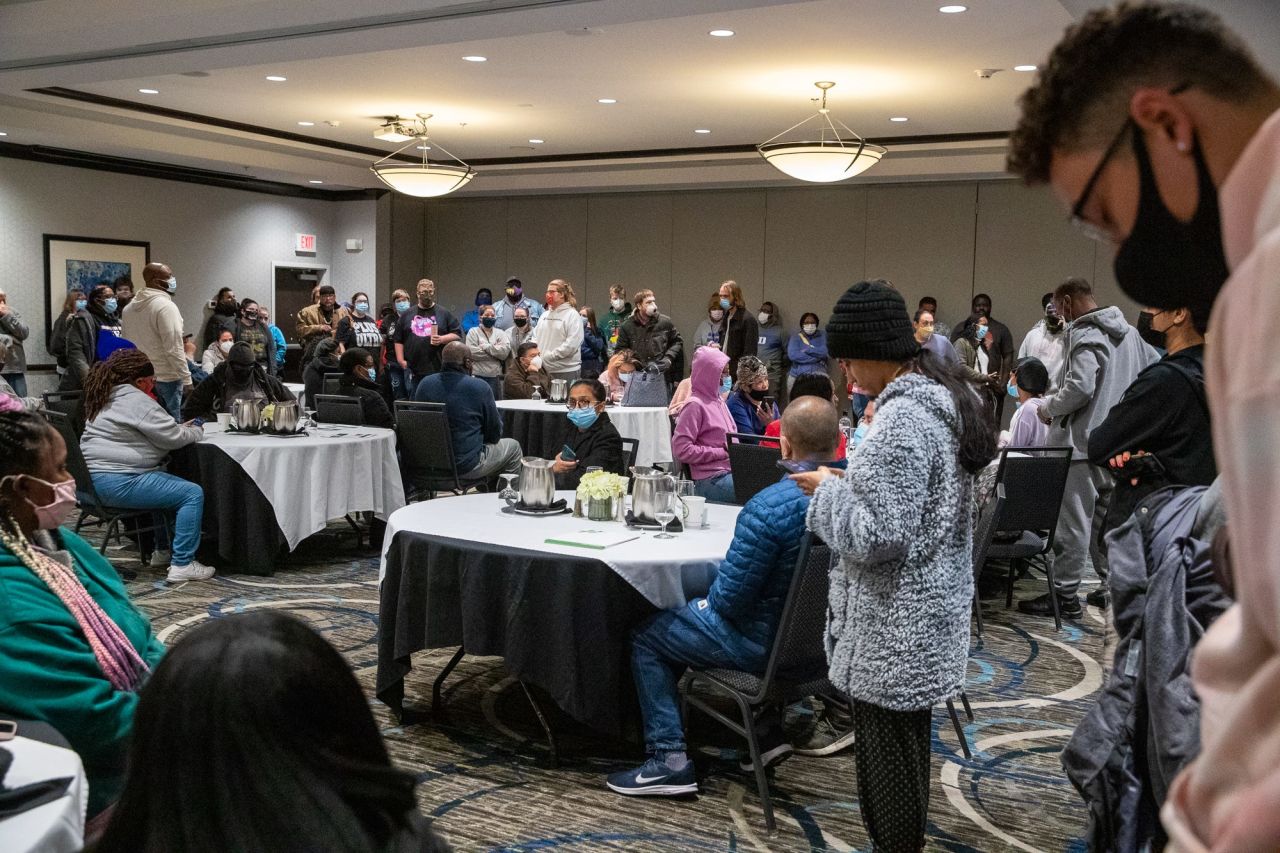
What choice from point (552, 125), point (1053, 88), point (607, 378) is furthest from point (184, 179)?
point (1053, 88)

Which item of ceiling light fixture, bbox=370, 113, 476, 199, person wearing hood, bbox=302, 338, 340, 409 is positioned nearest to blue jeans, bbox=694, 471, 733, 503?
person wearing hood, bbox=302, 338, 340, 409

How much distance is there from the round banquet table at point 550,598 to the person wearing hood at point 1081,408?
2.83m

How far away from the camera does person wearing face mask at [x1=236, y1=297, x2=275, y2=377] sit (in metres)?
12.3

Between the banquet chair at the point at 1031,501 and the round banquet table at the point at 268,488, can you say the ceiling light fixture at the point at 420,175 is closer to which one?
the round banquet table at the point at 268,488

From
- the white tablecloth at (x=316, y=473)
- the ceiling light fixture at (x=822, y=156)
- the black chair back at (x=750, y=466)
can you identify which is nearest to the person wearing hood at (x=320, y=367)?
the white tablecloth at (x=316, y=473)

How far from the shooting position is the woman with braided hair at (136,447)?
237 inches

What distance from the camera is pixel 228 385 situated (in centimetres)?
756

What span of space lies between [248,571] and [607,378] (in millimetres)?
3692

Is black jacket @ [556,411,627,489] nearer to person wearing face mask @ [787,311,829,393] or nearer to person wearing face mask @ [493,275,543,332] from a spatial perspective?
person wearing face mask @ [493,275,543,332]

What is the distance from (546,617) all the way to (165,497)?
10.9 feet

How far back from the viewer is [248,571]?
6414mm

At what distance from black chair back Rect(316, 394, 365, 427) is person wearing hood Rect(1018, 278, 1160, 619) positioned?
418 centimetres

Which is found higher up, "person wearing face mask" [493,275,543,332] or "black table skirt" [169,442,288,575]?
"person wearing face mask" [493,275,543,332]

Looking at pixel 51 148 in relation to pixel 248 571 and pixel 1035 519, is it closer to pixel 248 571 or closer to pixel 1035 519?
pixel 248 571
